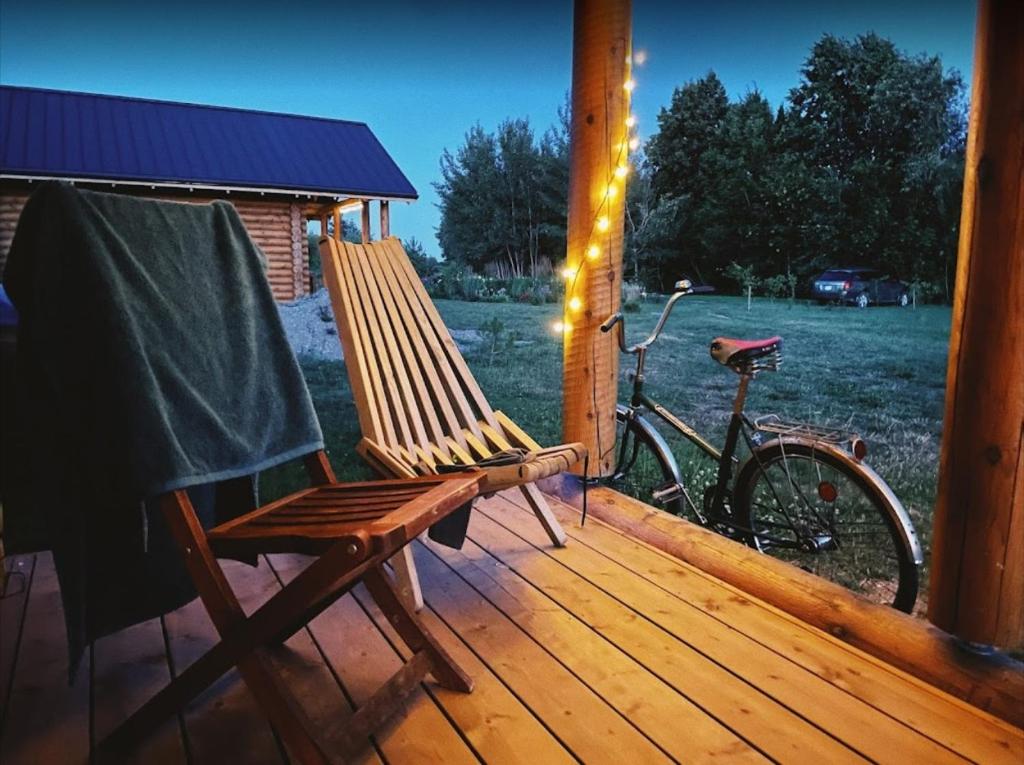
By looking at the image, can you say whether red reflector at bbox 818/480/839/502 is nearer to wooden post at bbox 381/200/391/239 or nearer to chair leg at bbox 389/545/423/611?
chair leg at bbox 389/545/423/611

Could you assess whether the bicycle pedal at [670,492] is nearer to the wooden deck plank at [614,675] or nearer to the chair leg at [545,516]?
the chair leg at [545,516]

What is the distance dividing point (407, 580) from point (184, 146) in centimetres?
559

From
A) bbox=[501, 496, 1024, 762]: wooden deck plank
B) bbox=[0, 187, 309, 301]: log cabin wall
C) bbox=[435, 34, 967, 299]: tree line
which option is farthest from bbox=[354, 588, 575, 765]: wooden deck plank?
bbox=[0, 187, 309, 301]: log cabin wall

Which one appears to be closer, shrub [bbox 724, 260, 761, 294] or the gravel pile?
shrub [bbox 724, 260, 761, 294]

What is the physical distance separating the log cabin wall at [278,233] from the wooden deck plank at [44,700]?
3981 mm

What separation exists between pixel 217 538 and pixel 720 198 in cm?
239

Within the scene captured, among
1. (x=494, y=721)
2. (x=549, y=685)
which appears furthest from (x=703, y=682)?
(x=494, y=721)

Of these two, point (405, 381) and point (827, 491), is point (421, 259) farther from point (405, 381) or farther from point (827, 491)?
point (827, 491)

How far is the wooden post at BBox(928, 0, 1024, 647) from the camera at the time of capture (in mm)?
1396

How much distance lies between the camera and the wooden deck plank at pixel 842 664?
1.45 meters

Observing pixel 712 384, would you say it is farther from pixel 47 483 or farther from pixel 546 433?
pixel 47 483

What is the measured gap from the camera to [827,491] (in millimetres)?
2057

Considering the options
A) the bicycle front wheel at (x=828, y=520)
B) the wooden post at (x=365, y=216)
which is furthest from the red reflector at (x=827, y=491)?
the wooden post at (x=365, y=216)

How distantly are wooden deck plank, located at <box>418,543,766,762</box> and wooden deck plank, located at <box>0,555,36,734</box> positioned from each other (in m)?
1.17
